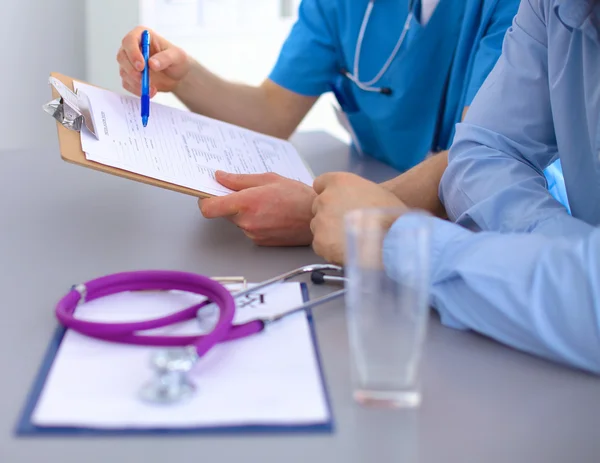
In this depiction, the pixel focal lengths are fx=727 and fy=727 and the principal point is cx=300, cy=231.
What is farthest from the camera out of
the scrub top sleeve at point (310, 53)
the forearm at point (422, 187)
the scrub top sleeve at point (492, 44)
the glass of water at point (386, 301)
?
the scrub top sleeve at point (310, 53)

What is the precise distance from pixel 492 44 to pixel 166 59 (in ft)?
1.91

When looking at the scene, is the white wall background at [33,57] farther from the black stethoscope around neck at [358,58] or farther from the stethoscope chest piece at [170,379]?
the stethoscope chest piece at [170,379]

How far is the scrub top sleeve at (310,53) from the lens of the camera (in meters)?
1.49

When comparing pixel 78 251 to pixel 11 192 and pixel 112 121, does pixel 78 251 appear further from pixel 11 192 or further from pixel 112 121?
pixel 11 192

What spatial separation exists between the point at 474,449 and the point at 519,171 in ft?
1.62

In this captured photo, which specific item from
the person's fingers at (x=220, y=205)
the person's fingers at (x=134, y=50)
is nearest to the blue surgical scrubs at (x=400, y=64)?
the person's fingers at (x=134, y=50)

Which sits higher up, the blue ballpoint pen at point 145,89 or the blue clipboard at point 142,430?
the blue ballpoint pen at point 145,89

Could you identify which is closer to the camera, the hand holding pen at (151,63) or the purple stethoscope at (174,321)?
the purple stethoscope at (174,321)

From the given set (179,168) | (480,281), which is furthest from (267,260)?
(480,281)

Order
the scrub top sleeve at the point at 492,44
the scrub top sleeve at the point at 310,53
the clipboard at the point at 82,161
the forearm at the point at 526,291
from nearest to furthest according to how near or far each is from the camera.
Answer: the forearm at the point at 526,291
the clipboard at the point at 82,161
the scrub top sleeve at the point at 492,44
the scrub top sleeve at the point at 310,53

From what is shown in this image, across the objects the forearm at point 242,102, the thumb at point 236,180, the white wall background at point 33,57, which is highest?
the thumb at point 236,180

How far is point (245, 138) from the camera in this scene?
1.15m

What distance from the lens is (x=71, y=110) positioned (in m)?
0.92

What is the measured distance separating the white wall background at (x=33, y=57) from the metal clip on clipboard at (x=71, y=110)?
56.4 inches
